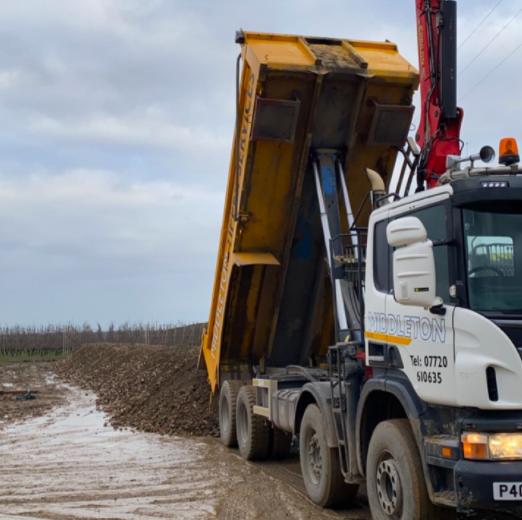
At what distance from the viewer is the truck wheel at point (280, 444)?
10188 mm

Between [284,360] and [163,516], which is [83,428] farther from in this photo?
[163,516]

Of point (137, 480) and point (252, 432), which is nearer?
point (137, 480)

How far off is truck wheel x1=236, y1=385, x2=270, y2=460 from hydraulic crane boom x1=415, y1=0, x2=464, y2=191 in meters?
3.71

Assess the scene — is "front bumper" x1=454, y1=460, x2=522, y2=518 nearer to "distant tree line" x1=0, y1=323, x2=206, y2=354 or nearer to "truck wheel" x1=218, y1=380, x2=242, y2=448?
"truck wheel" x1=218, y1=380, x2=242, y2=448

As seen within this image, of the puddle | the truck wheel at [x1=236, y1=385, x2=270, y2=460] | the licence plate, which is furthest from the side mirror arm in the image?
the truck wheel at [x1=236, y1=385, x2=270, y2=460]

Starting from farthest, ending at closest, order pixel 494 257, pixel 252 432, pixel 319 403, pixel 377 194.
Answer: pixel 252 432 → pixel 319 403 → pixel 377 194 → pixel 494 257

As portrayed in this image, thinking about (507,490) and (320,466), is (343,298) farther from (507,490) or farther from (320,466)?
(507,490)

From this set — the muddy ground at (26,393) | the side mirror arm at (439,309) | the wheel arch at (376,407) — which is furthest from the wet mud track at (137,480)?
the muddy ground at (26,393)

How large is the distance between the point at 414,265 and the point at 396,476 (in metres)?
1.57

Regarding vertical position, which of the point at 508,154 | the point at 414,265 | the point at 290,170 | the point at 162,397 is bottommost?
the point at 162,397

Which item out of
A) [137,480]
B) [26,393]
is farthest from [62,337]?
[137,480]

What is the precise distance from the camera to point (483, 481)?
4.58m

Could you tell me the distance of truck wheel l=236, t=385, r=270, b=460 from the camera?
33.2 feet

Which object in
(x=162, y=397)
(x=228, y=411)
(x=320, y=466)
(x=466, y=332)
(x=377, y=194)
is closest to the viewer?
(x=466, y=332)
